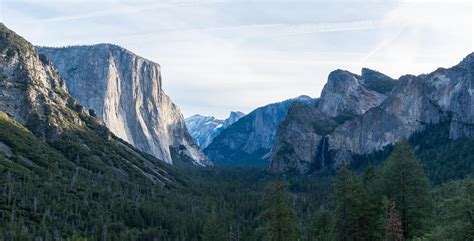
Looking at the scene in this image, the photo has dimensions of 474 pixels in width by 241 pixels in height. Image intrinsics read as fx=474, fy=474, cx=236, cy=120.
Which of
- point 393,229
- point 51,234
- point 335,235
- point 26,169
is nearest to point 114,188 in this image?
point 26,169

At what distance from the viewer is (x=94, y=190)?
177 meters

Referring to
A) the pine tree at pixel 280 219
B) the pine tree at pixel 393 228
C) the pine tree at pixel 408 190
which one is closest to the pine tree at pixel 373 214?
the pine tree at pixel 408 190

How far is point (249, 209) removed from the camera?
195250 millimetres

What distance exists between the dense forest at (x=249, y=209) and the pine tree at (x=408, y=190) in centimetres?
10

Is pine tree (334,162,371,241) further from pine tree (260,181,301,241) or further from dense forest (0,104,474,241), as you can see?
pine tree (260,181,301,241)

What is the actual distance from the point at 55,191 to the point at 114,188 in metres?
39.0

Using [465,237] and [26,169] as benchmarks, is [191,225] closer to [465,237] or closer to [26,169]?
[26,169]

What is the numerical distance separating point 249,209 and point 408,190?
150968 millimetres

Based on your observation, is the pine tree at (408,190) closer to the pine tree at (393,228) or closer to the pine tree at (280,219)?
the pine tree at (393,228)

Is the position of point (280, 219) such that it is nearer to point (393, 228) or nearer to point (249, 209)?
point (393, 228)

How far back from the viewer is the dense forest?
46.8 metres

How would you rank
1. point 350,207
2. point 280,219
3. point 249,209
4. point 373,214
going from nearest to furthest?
point 350,207 < point 373,214 < point 280,219 < point 249,209

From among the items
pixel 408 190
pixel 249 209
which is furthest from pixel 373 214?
pixel 249 209

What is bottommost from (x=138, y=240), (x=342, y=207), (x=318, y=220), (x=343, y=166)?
(x=138, y=240)
